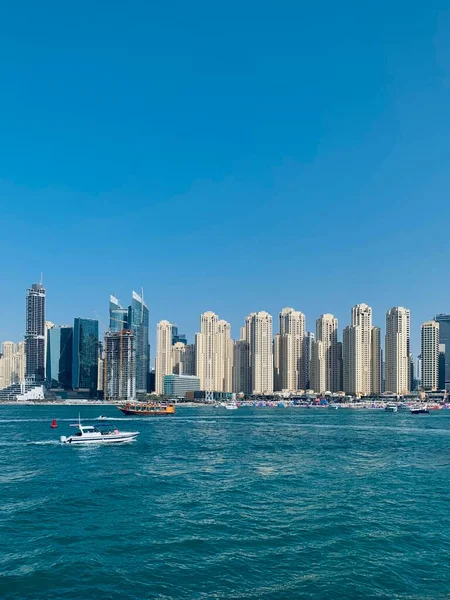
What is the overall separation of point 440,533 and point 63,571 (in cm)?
1746

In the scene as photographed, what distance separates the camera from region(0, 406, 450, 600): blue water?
70.2ft

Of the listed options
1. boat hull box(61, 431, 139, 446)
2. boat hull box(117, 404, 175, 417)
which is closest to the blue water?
boat hull box(61, 431, 139, 446)

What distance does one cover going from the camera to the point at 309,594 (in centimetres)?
2038

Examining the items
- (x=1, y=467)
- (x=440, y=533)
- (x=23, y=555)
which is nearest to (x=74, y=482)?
(x=1, y=467)

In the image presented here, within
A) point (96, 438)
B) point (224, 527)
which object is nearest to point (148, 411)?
point (96, 438)

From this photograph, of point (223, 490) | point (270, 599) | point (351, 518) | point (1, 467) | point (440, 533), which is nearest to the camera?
point (270, 599)

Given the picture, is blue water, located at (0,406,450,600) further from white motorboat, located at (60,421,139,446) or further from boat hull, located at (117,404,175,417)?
boat hull, located at (117,404,175,417)

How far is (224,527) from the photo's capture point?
2867cm

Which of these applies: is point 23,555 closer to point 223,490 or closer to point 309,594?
point 309,594

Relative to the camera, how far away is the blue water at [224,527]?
70.2 ft

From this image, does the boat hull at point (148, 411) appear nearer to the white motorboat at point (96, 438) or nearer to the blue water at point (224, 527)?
the white motorboat at point (96, 438)

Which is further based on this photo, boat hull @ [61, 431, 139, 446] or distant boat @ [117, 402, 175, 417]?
distant boat @ [117, 402, 175, 417]

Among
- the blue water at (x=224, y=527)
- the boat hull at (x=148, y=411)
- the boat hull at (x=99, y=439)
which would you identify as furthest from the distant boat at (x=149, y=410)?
the blue water at (x=224, y=527)

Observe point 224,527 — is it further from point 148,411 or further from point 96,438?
point 148,411
